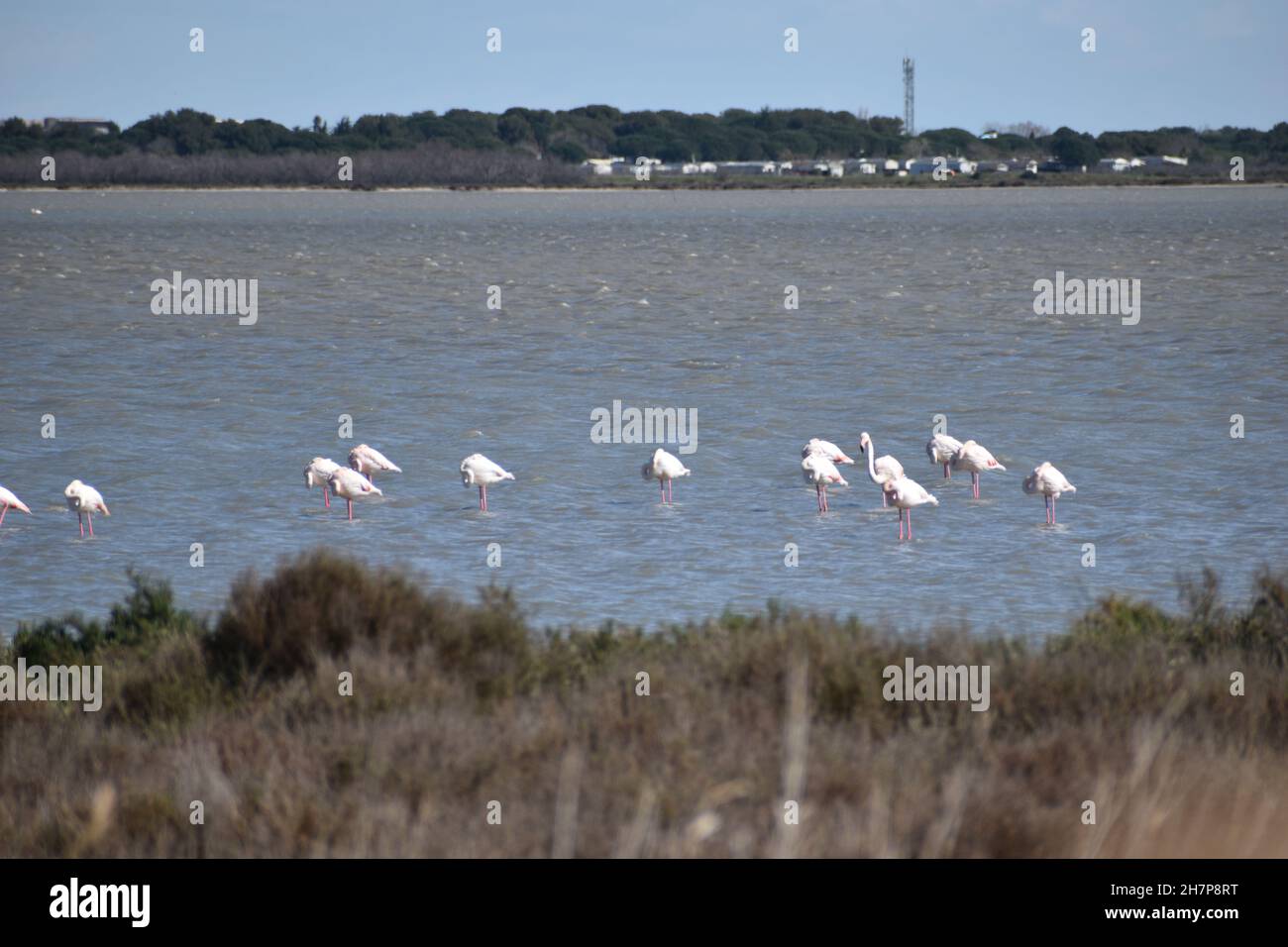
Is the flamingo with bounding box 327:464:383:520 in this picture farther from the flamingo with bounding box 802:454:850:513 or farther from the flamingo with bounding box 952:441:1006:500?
the flamingo with bounding box 952:441:1006:500

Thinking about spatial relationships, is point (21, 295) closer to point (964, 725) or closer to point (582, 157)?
point (964, 725)

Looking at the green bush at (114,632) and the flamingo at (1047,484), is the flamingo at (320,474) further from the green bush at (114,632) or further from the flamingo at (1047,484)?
the flamingo at (1047,484)

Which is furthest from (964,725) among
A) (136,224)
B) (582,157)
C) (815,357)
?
(582,157)

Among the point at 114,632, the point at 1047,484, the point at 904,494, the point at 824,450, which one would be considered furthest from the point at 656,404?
the point at 114,632

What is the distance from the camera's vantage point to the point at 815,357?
1238 inches

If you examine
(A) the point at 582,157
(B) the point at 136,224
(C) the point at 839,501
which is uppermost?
(A) the point at 582,157

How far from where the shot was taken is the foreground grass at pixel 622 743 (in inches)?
207

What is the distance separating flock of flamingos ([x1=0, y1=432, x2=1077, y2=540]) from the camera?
15398 millimetres

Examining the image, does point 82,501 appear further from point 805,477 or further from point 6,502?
point 805,477

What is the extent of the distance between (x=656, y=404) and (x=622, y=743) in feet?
63.8

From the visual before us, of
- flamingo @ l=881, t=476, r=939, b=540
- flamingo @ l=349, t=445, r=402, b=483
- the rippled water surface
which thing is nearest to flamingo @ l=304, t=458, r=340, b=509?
the rippled water surface

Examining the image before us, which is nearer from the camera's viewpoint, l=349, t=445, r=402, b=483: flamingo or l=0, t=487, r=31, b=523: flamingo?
l=0, t=487, r=31, b=523: flamingo

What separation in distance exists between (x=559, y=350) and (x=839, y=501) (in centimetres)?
1644

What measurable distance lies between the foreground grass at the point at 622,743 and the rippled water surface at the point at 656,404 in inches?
61.9
